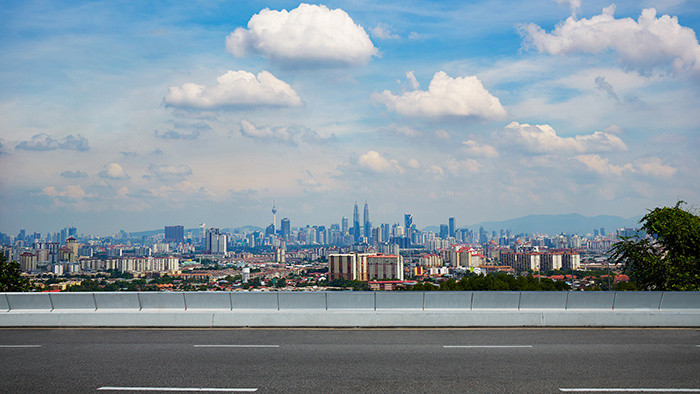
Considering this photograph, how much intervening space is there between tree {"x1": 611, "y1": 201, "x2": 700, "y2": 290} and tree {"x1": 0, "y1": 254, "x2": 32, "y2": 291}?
1563 inches

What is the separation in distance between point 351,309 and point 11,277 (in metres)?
33.6

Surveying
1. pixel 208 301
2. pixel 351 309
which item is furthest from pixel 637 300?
pixel 208 301

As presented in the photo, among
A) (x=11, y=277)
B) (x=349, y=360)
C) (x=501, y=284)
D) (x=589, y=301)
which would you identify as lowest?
(x=501, y=284)

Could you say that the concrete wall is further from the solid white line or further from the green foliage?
the green foliage

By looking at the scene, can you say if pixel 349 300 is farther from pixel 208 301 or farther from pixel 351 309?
pixel 208 301

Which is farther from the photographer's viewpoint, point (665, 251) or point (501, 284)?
point (501, 284)

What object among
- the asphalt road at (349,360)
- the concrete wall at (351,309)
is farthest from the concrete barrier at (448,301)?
the asphalt road at (349,360)

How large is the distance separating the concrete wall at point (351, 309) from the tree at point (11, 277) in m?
25.3

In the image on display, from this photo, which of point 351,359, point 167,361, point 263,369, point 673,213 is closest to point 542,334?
point 351,359

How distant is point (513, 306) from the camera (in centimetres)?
1656

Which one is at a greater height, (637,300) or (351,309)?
(637,300)

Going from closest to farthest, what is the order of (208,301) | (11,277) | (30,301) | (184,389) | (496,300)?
(184,389), (496,300), (208,301), (30,301), (11,277)

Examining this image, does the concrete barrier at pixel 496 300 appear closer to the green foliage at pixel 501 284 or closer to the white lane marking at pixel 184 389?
the white lane marking at pixel 184 389

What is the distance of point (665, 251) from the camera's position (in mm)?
28656
